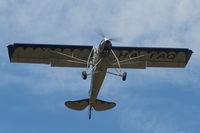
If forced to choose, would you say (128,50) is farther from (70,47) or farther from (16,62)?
(16,62)

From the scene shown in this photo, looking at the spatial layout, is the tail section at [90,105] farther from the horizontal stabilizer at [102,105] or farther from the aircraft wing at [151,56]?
the aircraft wing at [151,56]

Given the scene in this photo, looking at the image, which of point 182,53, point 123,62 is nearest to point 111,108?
point 123,62

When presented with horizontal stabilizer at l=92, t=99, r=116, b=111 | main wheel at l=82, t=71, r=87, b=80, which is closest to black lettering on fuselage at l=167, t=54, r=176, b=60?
horizontal stabilizer at l=92, t=99, r=116, b=111

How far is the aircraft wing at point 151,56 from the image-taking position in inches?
1378

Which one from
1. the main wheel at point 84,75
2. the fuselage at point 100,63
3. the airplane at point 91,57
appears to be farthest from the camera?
the airplane at point 91,57

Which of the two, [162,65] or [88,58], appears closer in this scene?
[88,58]

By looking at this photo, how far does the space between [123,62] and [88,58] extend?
279cm

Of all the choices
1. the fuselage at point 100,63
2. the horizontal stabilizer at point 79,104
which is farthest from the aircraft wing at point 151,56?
the horizontal stabilizer at point 79,104

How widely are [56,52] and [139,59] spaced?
4.81 metres

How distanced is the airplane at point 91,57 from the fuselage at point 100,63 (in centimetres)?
8

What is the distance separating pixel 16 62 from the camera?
114ft

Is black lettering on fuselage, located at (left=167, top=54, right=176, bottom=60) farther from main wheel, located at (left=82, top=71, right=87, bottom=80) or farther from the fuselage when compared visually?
main wheel, located at (left=82, top=71, right=87, bottom=80)

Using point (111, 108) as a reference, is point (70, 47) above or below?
above

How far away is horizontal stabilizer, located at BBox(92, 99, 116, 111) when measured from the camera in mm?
35344
